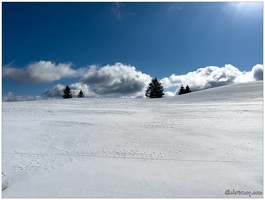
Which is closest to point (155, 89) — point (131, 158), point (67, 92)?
point (67, 92)

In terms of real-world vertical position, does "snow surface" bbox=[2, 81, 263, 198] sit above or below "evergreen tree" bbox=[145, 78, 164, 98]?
below

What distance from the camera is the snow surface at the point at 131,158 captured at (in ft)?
19.3

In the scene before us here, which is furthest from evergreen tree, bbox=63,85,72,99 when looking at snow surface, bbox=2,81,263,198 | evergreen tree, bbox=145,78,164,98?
snow surface, bbox=2,81,263,198

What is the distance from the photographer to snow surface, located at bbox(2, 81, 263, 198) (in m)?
5.88

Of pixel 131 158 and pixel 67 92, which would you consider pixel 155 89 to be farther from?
pixel 131 158

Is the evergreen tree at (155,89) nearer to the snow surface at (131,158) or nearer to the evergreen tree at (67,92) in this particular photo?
the evergreen tree at (67,92)

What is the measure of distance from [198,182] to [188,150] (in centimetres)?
260

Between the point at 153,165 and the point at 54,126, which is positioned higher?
the point at 54,126

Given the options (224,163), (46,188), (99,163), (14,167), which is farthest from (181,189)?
(14,167)

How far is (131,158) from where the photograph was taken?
7.95 m

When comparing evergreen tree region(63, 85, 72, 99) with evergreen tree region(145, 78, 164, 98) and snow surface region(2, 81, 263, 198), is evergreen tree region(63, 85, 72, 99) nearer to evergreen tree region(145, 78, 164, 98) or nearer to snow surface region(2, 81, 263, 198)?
evergreen tree region(145, 78, 164, 98)

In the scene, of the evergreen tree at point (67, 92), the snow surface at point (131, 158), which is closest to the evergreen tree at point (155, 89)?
the evergreen tree at point (67, 92)

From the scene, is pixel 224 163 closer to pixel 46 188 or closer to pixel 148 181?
pixel 148 181

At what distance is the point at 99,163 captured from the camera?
7512mm
